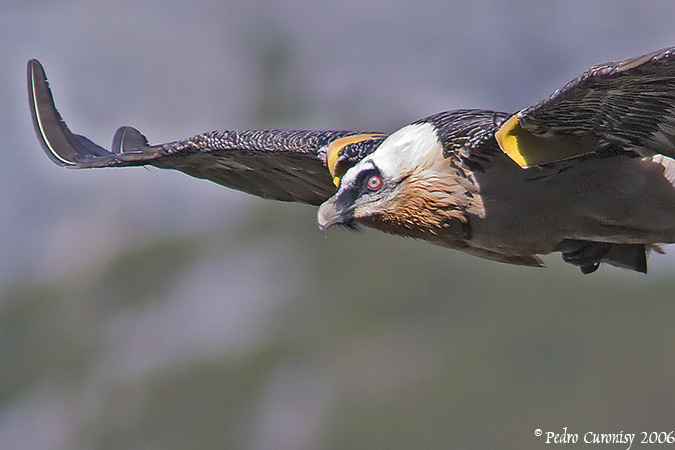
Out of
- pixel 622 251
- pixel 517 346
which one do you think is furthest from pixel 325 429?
pixel 622 251

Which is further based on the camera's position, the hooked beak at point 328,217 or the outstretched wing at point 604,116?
the hooked beak at point 328,217

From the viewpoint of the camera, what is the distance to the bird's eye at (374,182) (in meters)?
8.09

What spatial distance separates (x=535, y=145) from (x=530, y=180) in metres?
0.41

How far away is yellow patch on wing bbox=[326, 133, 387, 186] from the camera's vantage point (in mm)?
8664

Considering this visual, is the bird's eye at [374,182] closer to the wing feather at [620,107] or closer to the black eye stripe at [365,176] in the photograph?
the black eye stripe at [365,176]

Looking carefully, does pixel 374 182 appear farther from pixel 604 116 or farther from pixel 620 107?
pixel 620 107

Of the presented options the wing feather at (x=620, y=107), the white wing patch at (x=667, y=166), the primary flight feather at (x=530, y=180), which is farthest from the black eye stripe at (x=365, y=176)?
the white wing patch at (x=667, y=166)

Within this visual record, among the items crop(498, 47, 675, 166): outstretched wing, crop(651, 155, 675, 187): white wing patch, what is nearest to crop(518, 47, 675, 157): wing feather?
crop(498, 47, 675, 166): outstretched wing

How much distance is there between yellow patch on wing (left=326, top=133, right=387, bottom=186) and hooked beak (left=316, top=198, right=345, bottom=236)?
0.60 m

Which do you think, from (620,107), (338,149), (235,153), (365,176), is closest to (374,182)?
(365,176)

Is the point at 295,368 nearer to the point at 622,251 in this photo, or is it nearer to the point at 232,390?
the point at 232,390

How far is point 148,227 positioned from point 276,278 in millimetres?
18936

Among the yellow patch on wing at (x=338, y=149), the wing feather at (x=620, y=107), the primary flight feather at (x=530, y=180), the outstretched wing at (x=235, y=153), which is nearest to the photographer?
the wing feather at (x=620, y=107)

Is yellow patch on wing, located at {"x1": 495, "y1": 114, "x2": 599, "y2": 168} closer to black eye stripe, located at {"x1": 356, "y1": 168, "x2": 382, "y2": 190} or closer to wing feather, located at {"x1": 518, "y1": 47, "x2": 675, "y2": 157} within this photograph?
wing feather, located at {"x1": 518, "y1": 47, "x2": 675, "y2": 157}
